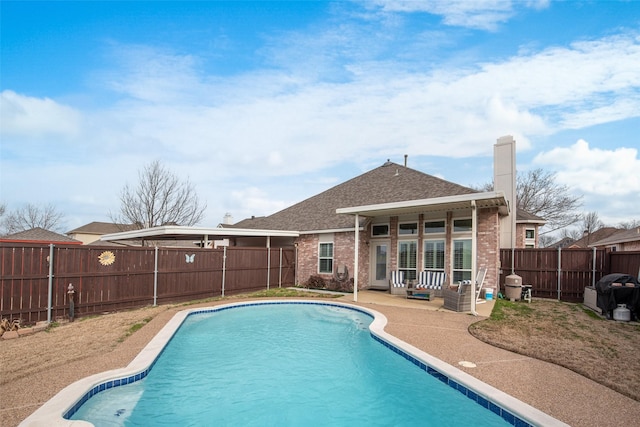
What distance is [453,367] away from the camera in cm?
559

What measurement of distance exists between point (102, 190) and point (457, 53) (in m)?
22.8

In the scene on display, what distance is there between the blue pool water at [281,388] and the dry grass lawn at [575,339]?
218 centimetres

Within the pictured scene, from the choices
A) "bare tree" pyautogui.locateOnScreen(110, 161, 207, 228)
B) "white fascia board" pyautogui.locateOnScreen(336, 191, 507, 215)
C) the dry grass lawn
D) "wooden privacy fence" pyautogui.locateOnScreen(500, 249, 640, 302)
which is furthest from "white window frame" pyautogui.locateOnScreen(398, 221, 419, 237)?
"bare tree" pyautogui.locateOnScreen(110, 161, 207, 228)

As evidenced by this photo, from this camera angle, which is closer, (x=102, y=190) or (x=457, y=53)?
(x=457, y=53)

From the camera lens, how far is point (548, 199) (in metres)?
32.4

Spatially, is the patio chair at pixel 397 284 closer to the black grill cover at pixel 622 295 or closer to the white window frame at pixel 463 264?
the white window frame at pixel 463 264

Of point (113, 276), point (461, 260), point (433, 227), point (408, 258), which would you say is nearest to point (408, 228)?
point (433, 227)

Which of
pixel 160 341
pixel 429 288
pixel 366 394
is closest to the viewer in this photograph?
pixel 366 394

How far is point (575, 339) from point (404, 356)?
3.75 m

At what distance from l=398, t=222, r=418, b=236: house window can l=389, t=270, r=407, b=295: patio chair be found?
63.7 inches

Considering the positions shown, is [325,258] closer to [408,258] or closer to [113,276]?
[408,258]

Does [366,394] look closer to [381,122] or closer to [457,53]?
[457,53]

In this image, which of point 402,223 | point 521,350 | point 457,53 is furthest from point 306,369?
point 457,53

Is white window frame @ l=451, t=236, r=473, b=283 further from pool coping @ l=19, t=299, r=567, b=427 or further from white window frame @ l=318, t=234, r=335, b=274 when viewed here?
pool coping @ l=19, t=299, r=567, b=427
